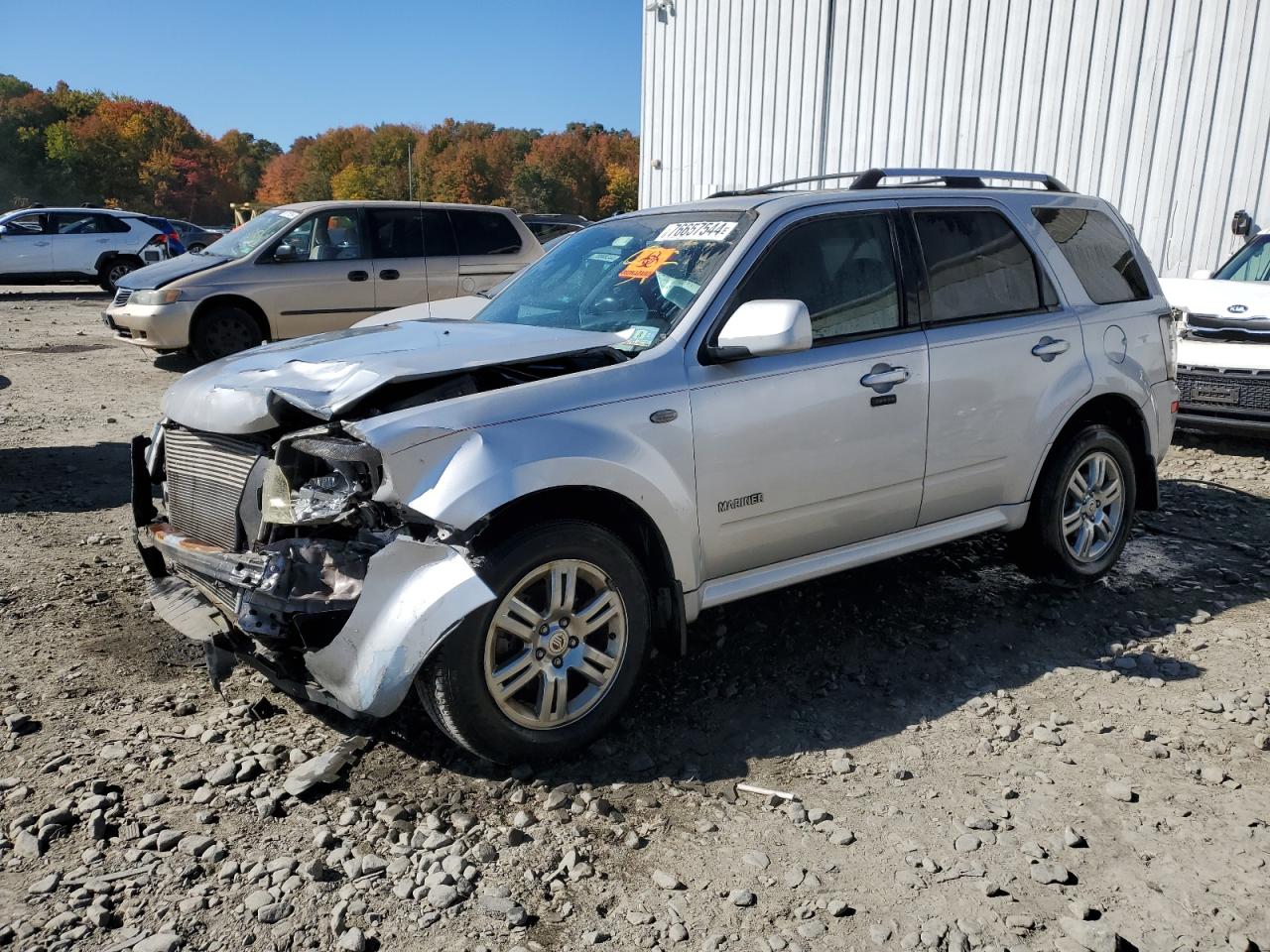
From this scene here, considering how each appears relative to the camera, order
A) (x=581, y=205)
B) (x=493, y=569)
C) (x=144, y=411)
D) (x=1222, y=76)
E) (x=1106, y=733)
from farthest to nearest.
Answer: (x=581, y=205) < (x=1222, y=76) < (x=144, y=411) < (x=1106, y=733) < (x=493, y=569)

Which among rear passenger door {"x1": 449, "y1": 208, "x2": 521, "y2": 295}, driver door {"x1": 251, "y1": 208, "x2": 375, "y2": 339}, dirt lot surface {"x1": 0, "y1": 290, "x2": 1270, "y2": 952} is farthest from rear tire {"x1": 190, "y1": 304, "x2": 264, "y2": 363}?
dirt lot surface {"x1": 0, "y1": 290, "x2": 1270, "y2": 952}

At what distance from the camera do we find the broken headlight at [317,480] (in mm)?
3145

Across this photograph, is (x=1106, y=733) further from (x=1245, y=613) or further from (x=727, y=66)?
(x=727, y=66)

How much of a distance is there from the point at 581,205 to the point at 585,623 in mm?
109381

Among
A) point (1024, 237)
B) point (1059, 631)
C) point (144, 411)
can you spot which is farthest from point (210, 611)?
point (144, 411)

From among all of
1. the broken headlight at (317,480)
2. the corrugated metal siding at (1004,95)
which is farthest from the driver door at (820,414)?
the corrugated metal siding at (1004,95)

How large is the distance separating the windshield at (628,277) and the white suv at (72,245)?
62.3 ft

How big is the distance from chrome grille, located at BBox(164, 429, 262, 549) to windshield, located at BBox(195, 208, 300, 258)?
785cm

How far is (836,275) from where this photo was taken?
4.10 metres

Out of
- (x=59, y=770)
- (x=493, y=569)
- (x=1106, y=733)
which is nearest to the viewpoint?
(x=493, y=569)

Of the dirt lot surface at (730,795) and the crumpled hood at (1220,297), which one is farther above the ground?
the crumpled hood at (1220,297)

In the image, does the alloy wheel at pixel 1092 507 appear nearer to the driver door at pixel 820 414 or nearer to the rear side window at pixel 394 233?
the driver door at pixel 820 414

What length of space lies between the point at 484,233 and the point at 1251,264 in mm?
7653

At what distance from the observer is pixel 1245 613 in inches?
187
